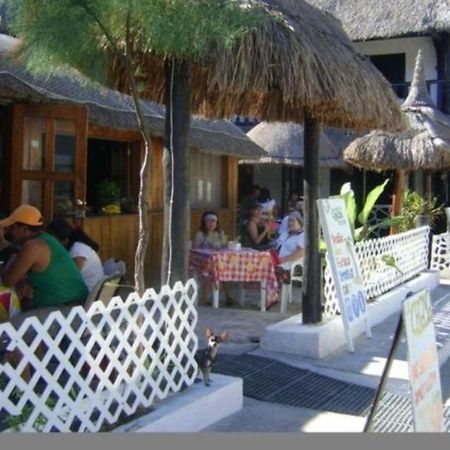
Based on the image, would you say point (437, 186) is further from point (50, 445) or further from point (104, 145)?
point (50, 445)

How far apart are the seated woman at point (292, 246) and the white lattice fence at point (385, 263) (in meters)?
0.86

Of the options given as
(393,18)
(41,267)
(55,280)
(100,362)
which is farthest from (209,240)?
(393,18)

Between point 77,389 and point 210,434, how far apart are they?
0.88 metres

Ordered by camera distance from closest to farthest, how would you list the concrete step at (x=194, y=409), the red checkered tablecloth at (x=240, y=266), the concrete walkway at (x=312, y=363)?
the concrete step at (x=194, y=409)
the concrete walkway at (x=312, y=363)
the red checkered tablecloth at (x=240, y=266)

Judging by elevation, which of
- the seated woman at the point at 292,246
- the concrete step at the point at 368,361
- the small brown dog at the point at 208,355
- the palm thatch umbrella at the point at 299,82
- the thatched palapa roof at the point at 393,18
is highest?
the thatched palapa roof at the point at 393,18

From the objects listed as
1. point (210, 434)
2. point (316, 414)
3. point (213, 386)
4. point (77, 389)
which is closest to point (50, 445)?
point (77, 389)

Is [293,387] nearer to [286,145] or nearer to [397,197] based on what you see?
[397,197]

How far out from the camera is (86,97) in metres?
8.65

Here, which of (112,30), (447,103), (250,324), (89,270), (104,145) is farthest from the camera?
(447,103)

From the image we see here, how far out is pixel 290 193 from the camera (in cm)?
2112

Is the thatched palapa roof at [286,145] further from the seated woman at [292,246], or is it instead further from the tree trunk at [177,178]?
the tree trunk at [177,178]

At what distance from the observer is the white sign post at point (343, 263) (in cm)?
726

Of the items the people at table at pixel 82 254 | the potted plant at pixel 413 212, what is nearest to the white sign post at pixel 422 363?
the people at table at pixel 82 254

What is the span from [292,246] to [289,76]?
405 centimetres
